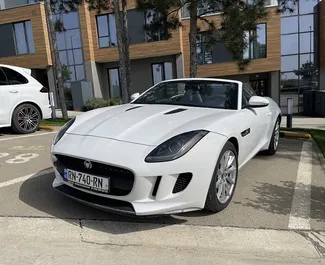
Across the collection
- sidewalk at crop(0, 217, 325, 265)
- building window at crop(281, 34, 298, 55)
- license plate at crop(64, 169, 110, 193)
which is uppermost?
building window at crop(281, 34, 298, 55)

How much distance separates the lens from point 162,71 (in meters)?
21.2

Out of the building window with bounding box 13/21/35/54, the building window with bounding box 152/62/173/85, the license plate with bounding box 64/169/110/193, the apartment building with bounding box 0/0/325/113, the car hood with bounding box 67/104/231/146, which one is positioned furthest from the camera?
the building window with bounding box 152/62/173/85

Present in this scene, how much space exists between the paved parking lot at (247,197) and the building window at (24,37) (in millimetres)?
17887

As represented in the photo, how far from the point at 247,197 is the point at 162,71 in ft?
60.4

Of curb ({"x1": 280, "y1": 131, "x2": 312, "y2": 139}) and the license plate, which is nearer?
the license plate

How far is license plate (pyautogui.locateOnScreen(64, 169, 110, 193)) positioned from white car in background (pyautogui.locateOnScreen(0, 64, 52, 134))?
16.3 ft

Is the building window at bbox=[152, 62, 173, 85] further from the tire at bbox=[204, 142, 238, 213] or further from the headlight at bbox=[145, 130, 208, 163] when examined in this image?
the headlight at bbox=[145, 130, 208, 163]

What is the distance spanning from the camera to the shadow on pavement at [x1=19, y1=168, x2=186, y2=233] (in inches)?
115

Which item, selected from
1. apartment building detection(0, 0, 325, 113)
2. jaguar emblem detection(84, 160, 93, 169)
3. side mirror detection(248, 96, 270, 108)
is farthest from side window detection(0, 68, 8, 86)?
apartment building detection(0, 0, 325, 113)

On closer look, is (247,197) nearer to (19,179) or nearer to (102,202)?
(102,202)

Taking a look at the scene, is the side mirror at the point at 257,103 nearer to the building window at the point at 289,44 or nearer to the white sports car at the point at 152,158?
the white sports car at the point at 152,158

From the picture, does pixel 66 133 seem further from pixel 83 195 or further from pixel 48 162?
pixel 48 162

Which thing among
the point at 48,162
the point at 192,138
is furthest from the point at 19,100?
the point at 192,138

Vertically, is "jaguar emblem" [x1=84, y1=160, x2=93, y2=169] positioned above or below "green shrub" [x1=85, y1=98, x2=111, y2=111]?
above
